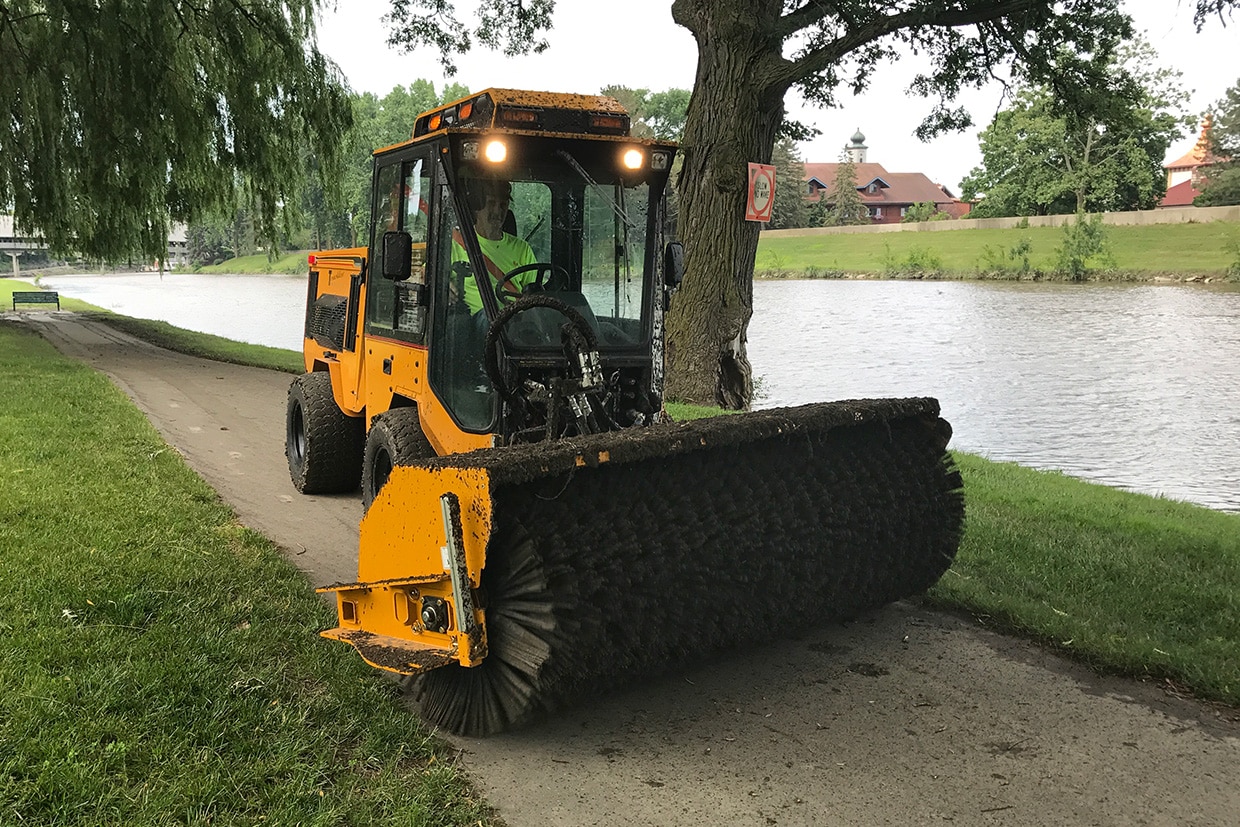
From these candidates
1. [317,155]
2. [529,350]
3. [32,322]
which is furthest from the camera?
[32,322]

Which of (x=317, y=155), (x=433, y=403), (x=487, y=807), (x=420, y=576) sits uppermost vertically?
(x=317, y=155)

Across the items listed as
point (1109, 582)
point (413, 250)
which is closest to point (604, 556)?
point (413, 250)

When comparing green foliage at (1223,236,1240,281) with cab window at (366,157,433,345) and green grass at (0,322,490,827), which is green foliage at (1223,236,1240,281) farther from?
green grass at (0,322,490,827)

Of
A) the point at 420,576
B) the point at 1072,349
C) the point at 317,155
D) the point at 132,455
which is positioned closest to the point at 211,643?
the point at 420,576

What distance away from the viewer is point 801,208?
281 ft

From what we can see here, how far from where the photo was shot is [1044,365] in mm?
20562

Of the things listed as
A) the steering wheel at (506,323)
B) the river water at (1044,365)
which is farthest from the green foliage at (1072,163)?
the steering wheel at (506,323)

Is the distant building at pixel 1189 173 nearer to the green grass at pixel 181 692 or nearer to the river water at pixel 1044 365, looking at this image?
the river water at pixel 1044 365

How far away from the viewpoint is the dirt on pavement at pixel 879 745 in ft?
12.0

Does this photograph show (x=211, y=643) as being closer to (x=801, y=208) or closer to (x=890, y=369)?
(x=890, y=369)

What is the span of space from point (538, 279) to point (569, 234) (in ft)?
0.95

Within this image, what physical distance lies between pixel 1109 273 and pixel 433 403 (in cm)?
4554

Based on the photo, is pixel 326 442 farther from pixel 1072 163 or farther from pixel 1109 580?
pixel 1072 163

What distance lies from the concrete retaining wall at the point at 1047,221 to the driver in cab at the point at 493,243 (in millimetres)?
56550
